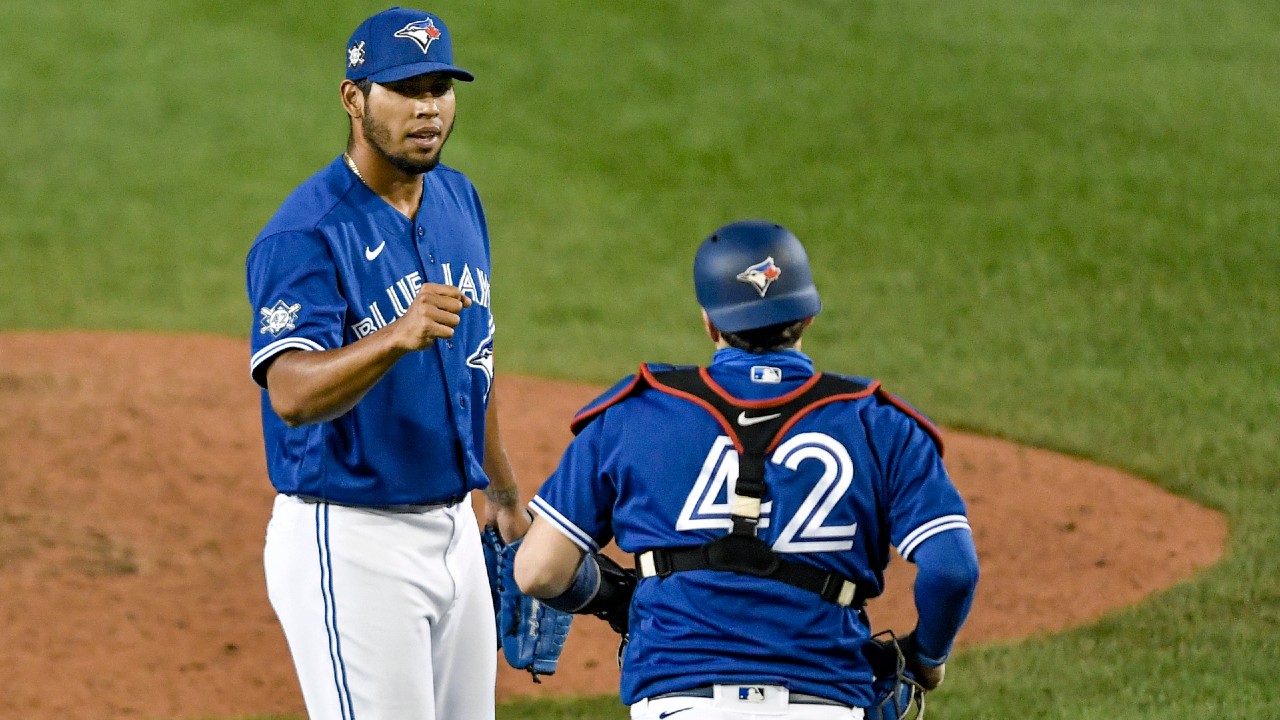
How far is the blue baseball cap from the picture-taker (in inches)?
159

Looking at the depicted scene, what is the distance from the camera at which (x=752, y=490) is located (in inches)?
130

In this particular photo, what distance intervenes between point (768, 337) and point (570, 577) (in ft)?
2.12

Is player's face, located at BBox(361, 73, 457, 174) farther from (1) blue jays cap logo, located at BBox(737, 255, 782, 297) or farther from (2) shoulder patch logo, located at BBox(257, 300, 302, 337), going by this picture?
(1) blue jays cap logo, located at BBox(737, 255, 782, 297)

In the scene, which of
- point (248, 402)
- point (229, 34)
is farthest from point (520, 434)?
point (229, 34)

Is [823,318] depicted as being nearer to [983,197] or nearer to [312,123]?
[983,197]

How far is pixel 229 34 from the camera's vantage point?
1903 centimetres

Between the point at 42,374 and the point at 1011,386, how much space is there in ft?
21.5

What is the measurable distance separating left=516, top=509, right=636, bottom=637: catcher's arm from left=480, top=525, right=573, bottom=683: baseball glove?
0.80 metres

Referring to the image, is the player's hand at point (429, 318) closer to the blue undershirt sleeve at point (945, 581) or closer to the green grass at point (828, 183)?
the blue undershirt sleeve at point (945, 581)

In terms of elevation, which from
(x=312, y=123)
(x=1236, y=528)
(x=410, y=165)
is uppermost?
(x=410, y=165)

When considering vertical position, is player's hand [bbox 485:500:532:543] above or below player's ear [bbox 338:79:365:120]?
below

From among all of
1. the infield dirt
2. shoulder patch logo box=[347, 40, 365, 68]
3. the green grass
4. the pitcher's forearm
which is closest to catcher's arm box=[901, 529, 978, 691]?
the pitcher's forearm

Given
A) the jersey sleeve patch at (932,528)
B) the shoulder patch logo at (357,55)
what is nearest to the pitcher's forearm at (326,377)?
the shoulder patch logo at (357,55)

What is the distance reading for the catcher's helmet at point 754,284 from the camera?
3.41 m
